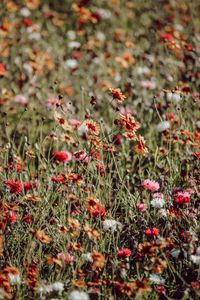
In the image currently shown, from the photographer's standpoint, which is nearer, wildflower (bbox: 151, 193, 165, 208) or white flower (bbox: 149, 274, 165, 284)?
white flower (bbox: 149, 274, 165, 284)

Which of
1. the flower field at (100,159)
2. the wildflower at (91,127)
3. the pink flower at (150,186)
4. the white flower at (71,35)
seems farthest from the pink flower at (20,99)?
the pink flower at (150,186)

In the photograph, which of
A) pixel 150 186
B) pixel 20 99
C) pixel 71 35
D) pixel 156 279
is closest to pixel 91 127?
pixel 150 186

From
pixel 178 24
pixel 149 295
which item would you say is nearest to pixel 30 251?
pixel 149 295

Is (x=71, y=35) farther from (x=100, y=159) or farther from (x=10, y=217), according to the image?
(x=10, y=217)

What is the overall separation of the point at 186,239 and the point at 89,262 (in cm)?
38

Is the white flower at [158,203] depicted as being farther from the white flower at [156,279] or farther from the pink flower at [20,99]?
the pink flower at [20,99]

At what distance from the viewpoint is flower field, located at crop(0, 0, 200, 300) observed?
1989 mm

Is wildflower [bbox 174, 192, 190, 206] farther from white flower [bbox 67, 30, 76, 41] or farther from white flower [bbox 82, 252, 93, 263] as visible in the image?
white flower [bbox 67, 30, 76, 41]

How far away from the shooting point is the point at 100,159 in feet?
8.12

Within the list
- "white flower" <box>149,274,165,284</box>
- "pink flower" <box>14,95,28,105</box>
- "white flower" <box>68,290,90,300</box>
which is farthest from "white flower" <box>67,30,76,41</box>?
"white flower" <box>68,290,90,300</box>

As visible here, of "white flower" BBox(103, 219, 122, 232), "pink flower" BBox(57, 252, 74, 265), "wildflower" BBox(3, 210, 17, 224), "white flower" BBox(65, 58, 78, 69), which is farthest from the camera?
"white flower" BBox(65, 58, 78, 69)

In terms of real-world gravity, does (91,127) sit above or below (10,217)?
above

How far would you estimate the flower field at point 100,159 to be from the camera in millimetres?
1989

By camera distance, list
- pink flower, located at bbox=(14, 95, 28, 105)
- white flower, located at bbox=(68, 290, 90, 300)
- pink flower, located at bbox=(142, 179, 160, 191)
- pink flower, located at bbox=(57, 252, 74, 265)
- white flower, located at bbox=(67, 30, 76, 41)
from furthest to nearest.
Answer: white flower, located at bbox=(67, 30, 76, 41) → pink flower, located at bbox=(14, 95, 28, 105) → pink flower, located at bbox=(142, 179, 160, 191) → pink flower, located at bbox=(57, 252, 74, 265) → white flower, located at bbox=(68, 290, 90, 300)
